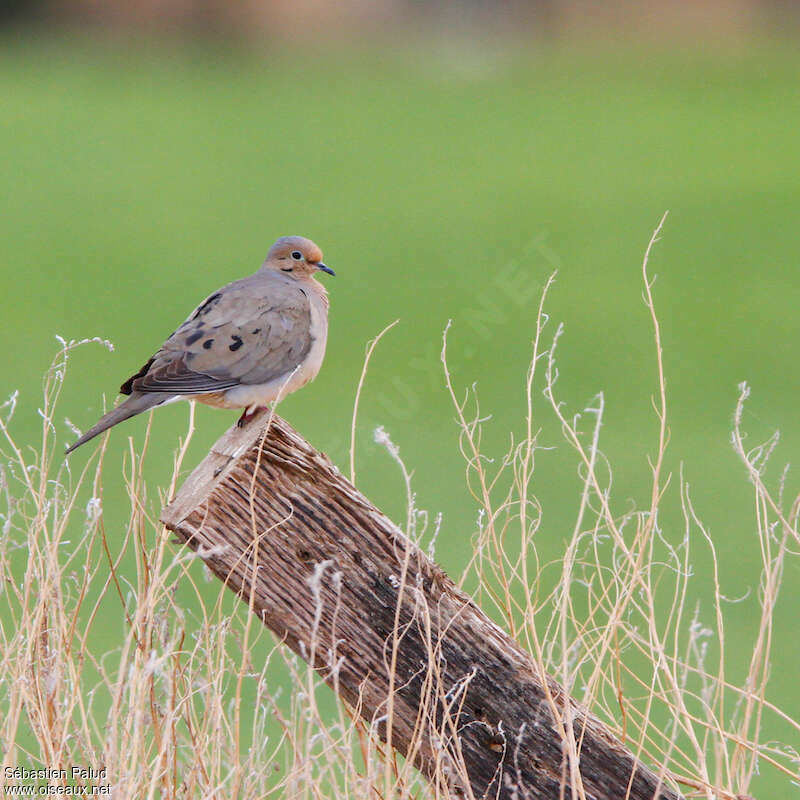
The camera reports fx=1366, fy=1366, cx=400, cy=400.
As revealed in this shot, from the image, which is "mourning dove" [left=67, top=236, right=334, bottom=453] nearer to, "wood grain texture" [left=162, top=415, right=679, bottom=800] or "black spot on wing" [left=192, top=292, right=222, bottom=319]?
"black spot on wing" [left=192, top=292, right=222, bottom=319]

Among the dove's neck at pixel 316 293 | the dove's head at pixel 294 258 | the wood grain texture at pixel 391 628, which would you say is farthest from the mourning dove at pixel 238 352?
the wood grain texture at pixel 391 628

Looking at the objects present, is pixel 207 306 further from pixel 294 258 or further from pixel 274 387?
pixel 294 258

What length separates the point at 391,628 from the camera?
3.03 metres

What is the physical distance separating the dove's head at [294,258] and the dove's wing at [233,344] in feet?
1.51

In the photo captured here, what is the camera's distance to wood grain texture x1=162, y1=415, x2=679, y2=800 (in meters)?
3.00

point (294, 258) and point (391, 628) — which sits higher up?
point (294, 258)

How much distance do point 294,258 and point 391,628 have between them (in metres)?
2.47

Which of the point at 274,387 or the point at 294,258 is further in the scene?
the point at 294,258

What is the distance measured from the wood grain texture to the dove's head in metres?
2.24

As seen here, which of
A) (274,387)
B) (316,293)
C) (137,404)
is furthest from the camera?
(316,293)

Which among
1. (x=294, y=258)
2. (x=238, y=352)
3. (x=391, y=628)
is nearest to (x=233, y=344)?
(x=238, y=352)

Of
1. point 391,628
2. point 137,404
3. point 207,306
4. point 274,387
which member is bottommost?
point 391,628

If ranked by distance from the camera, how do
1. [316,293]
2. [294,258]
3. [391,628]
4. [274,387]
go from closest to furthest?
[391,628] → [274,387] → [316,293] → [294,258]

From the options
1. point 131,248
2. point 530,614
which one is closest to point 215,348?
point 530,614
